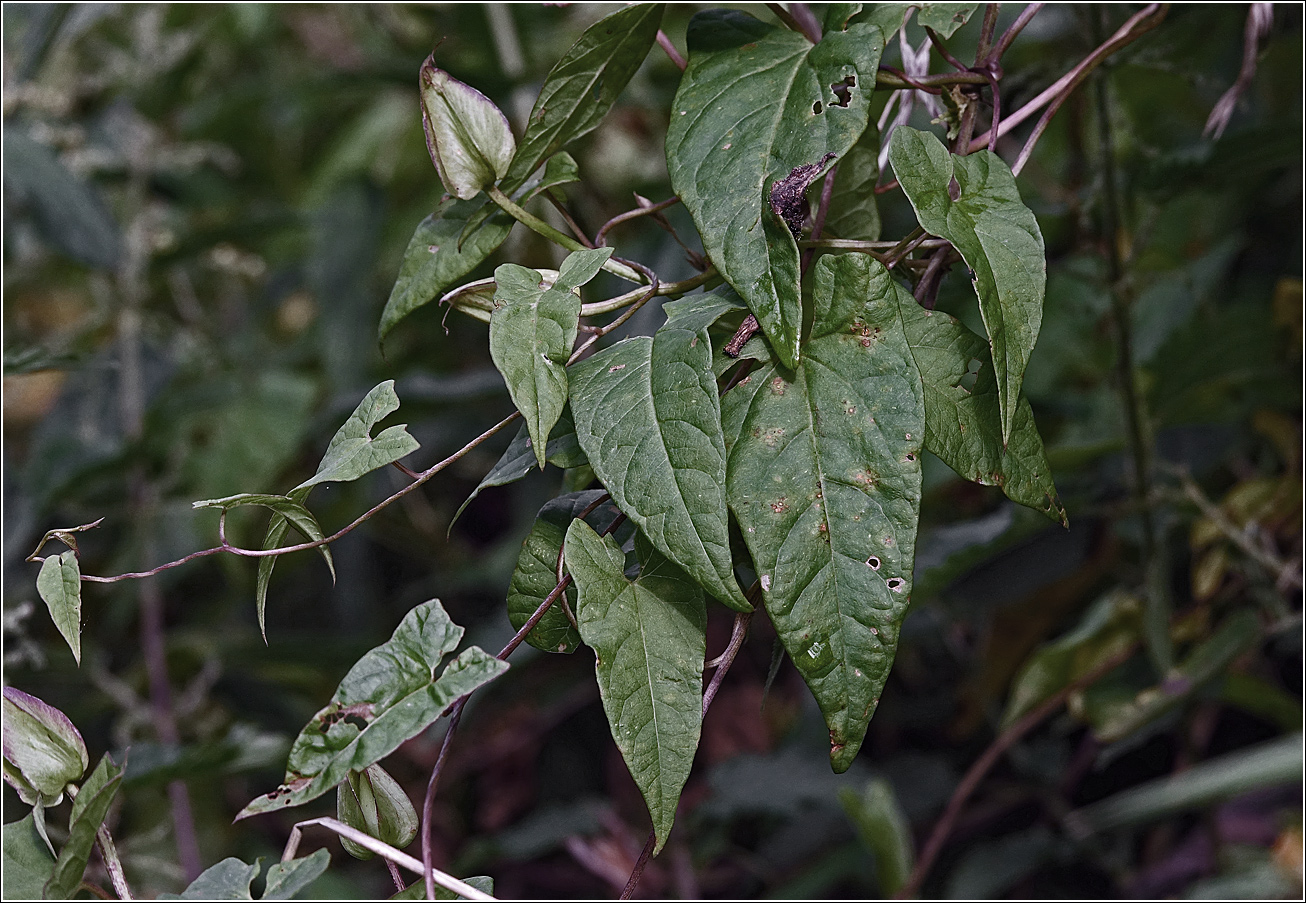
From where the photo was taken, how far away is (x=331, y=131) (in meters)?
1.97

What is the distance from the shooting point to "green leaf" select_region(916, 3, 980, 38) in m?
0.47

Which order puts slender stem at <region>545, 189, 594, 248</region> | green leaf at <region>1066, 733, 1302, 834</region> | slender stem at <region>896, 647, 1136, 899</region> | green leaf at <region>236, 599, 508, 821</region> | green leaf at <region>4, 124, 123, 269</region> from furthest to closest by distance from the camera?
green leaf at <region>4, 124, 123, 269</region>
slender stem at <region>896, 647, 1136, 899</region>
green leaf at <region>1066, 733, 1302, 834</region>
slender stem at <region>545, 189, 594, 248</region>
green leaf at <region>236, 599, 508, 821</region>

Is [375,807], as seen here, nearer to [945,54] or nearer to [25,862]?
[25,862]

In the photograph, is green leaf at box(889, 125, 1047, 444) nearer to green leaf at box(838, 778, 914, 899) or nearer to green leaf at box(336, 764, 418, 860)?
green leaf at box(336, 764, 418, 860)

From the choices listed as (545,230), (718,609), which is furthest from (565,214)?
(718,609)

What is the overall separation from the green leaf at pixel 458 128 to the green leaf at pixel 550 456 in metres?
0.11

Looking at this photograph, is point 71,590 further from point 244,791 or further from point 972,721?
point 244,791

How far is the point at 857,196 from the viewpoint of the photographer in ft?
1.61

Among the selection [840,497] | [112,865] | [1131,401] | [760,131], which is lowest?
[1131,401]

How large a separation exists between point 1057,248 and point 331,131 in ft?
4.63

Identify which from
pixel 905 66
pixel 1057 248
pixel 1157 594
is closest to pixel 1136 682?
pixel 1157 594

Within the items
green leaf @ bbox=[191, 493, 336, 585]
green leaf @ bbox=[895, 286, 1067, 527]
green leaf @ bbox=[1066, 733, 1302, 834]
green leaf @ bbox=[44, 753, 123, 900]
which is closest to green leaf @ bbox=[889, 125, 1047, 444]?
green leaf @ bbox=[895, 286, 1067, 527]

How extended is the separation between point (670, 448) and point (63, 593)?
0.25 metres

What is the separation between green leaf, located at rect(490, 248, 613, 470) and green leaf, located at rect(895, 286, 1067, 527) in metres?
0.13
